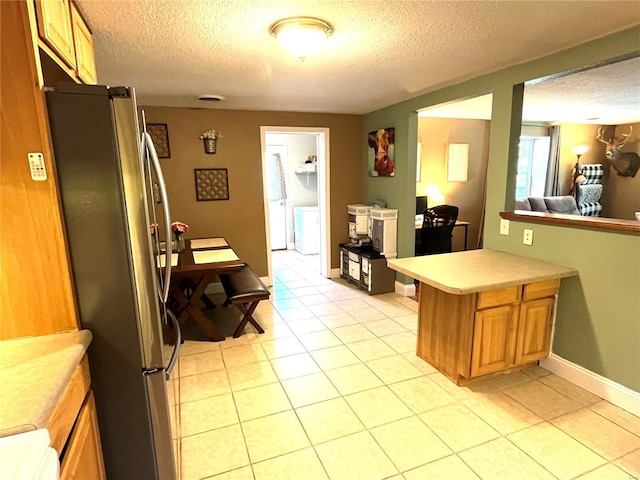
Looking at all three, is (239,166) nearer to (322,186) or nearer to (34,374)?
(322,186)

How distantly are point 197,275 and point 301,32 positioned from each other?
6.38ft

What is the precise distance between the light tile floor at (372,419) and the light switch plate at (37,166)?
1.48 metres

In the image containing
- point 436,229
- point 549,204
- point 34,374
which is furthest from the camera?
point 549,204

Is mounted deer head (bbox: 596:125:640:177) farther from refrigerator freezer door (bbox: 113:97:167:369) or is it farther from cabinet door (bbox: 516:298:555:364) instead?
refrigerator freezer door (bbox: 113:97:167:369)

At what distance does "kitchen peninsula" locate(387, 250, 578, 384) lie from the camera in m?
2.21

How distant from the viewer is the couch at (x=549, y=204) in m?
5.53

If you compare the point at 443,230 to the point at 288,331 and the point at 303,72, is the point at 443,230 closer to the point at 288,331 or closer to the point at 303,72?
the point at 288,331

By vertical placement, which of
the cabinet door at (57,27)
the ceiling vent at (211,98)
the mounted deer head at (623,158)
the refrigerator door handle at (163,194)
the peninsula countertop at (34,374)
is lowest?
the peninsula countertop at (34,374)

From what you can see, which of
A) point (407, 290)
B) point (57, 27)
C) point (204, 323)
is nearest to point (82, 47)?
point (57, 27)

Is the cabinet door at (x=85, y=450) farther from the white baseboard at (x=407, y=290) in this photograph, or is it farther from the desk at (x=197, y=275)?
the white baseboard at (x=407, y=290)

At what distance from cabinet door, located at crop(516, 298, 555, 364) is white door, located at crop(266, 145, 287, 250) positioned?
466 cm

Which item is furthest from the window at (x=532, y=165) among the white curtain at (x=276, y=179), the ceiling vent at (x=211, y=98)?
the ceiling vent at (x=211, y=98)

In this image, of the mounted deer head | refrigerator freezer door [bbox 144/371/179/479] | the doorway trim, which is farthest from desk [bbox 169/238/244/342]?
the mounted deer head

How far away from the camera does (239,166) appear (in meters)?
4.39
